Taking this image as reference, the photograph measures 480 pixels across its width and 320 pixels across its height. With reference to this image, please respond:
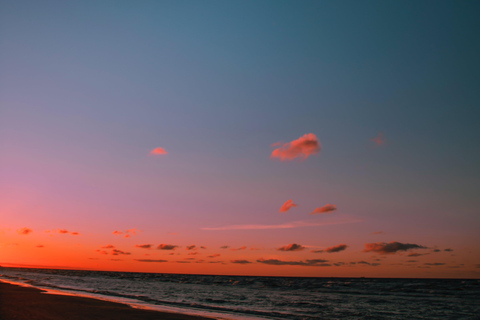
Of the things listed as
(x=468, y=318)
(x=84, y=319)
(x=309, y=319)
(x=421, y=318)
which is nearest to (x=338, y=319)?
(x=309, y=319)

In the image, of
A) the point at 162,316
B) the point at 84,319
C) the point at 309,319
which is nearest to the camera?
the point at 84,319

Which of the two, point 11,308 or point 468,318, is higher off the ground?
point 11,308

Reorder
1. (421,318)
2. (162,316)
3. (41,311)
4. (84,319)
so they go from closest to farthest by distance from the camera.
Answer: (84,319) < (41,311) < (162,316) < (421,318)

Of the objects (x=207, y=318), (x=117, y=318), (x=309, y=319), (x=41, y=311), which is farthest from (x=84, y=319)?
(x=309, y=319)

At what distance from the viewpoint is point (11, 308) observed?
65.6 ft

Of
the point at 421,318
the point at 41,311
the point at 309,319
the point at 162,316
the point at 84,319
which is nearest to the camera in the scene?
the point at 84,319

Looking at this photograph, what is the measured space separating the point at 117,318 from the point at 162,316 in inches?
115

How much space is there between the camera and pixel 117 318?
19.4m

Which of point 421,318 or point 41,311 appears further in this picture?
point 421,318

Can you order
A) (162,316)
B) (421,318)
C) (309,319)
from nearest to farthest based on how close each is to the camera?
(162,316) < (309,319) < (421,318)

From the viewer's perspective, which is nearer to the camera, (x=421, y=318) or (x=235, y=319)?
(x=235, y=319)

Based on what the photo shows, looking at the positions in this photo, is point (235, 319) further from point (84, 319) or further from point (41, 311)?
point (41, 311)

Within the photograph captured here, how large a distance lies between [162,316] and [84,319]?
478 centimetres

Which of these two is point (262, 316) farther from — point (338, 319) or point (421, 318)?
point (421, 318)
